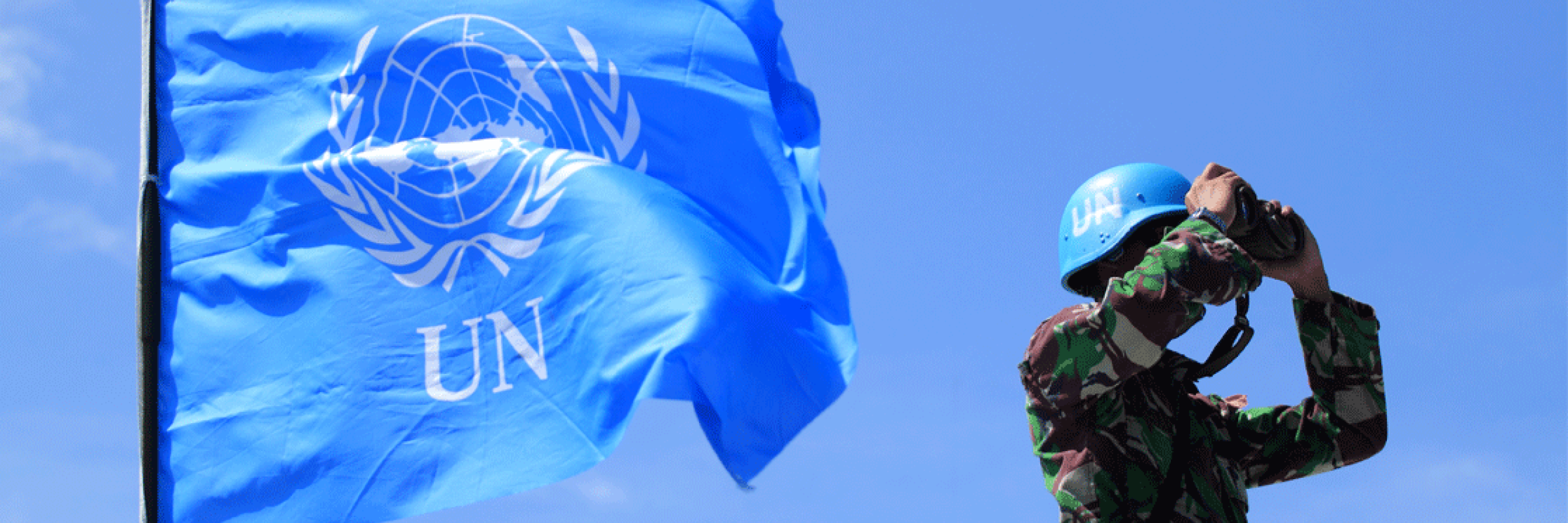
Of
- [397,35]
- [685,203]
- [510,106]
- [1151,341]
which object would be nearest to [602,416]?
[685,203]

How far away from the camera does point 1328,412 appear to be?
14.8 feet

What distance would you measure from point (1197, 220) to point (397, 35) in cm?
473

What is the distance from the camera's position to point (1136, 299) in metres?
3.66

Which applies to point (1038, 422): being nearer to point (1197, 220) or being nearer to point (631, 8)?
point (1197, 220)

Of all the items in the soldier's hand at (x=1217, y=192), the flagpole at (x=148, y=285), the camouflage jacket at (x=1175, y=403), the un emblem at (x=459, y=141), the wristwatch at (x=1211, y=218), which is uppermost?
the soldier's hand at (x=1217, y=192)

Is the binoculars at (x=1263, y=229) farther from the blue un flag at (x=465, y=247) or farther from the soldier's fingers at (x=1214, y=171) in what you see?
the blue un flag at (x=465, y=247)

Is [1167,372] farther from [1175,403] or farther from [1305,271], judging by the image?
[1305,271]

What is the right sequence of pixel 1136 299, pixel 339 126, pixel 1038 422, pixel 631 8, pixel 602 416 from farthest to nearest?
1. pixel 631 8
2. pixel 339 126
3. pixel 602 416
4. pixel 1038 422
5. pixel 1136 299

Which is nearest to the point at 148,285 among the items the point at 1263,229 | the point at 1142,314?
the point at 1142,314

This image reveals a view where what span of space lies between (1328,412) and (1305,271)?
0.52 metres

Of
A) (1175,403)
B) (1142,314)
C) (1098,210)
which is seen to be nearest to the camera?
(1142,314)

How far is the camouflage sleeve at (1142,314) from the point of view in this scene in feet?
11.9

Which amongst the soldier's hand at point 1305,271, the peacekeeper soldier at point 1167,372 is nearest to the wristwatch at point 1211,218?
the peacekeeper soldier at point 1167,372

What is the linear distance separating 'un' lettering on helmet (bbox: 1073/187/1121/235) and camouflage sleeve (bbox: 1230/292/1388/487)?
24.4 inches
